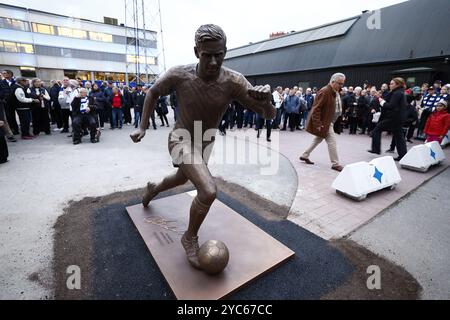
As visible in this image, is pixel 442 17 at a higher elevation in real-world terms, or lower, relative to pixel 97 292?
higher

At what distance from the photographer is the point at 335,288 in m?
2.28

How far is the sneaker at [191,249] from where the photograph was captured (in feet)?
7.85

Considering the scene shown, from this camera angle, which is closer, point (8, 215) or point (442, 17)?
point (8, 215)

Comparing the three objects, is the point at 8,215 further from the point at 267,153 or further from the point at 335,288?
the point at 267,153

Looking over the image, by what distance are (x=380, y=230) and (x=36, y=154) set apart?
8.55 m

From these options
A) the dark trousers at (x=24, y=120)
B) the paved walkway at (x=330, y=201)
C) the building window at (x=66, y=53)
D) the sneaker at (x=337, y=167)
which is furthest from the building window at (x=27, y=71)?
the sneaker at (x=337, y=167)

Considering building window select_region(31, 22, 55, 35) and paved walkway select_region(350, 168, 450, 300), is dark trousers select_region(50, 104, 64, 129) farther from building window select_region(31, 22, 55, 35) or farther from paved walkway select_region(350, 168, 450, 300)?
building window select_region(31, 22, 55, 35)

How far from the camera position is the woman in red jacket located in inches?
281

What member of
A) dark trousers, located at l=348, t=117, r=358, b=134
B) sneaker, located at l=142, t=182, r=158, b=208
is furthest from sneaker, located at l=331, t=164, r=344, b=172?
dark trousers, located at l=348, t=117, r=358, b=134

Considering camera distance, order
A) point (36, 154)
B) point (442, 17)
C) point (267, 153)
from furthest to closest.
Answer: point (442, 17)
point (267, 153)
point (36, 154)

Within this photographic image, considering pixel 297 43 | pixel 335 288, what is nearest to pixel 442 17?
pixel 297 43

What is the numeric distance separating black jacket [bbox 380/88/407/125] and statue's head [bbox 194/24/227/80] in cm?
606

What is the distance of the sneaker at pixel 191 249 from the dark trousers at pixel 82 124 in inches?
306
